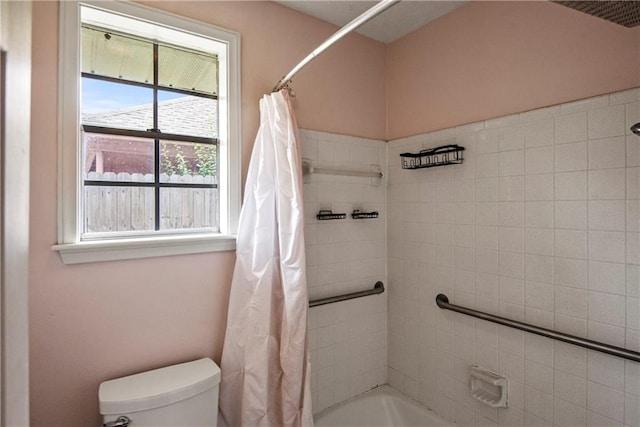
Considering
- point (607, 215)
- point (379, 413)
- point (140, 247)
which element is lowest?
point (379, 413)

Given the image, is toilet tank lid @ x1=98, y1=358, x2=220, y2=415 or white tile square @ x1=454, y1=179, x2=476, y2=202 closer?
toilet tank lid @ x1=98, y1=358, x2=220, y2=415

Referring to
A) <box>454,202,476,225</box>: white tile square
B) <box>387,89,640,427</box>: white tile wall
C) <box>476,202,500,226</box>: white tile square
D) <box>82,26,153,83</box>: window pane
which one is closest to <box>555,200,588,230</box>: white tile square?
<box>387,89,640,427</box>: white tile wall

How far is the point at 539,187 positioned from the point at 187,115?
1.68 metres

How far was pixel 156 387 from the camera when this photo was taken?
1.28 metres

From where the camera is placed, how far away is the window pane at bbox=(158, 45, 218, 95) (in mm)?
1569

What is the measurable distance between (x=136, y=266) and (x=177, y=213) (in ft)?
1.03

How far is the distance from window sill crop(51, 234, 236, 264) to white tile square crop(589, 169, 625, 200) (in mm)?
1553

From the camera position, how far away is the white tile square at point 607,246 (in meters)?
1.27

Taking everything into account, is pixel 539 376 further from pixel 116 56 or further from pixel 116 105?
pixel 116 56

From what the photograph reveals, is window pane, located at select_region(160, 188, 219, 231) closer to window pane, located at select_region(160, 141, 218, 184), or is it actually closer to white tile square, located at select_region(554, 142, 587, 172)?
window pane, located at select_region(160, 141, 218, 184)

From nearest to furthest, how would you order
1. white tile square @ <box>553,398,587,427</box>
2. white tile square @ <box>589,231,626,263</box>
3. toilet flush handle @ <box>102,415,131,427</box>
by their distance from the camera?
toilet flush handle @ <box>102,415,131,427</box> → white tile square @ <box>589,231,626,263</box> → white tile square @ <box>553,398,587,427</box>

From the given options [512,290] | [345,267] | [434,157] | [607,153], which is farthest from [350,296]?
[607,153]

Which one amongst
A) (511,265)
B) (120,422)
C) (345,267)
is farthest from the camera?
(345,267)

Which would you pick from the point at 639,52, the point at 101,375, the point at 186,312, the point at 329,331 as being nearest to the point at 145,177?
the point at 186,312
